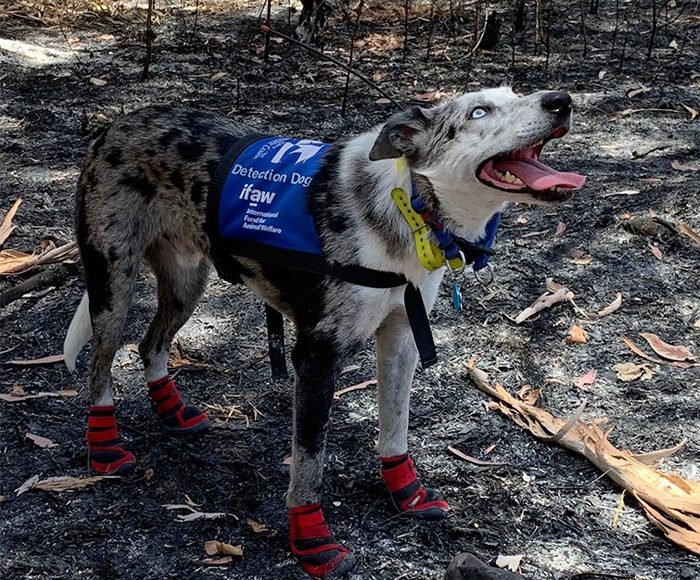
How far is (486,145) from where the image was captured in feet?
10.7

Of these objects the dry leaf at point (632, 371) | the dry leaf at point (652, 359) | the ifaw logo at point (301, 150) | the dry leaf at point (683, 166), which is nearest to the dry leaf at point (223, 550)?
the ifaw logo at point (301, 150)

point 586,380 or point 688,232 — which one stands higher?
point 688,232

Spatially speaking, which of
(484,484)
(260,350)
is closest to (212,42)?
(260,350)

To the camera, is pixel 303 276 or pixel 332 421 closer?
pixel 303 276

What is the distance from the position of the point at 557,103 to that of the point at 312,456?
155 cm

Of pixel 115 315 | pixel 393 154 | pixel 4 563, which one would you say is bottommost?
pixel 4 563

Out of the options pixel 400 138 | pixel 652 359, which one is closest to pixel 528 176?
pixel 400 138

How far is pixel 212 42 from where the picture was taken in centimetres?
987

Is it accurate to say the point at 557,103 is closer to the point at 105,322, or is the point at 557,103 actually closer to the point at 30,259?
the point at 105,322

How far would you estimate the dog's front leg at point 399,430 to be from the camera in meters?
3.93

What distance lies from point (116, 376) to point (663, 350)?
2803 mm

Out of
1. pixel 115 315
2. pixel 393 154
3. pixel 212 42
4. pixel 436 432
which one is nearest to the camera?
pixel 393 154

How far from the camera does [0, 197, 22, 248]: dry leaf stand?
6.07 metres

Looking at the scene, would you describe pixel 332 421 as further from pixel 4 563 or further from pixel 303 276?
pixel 4 563
